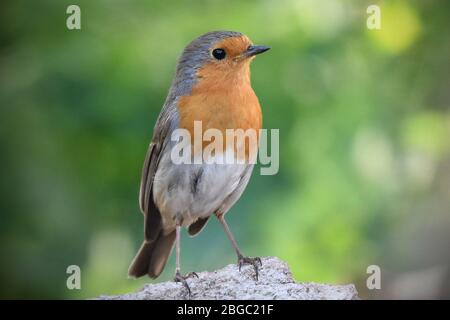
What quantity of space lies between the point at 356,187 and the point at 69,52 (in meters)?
1.75

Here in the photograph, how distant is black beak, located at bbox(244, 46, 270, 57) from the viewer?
443 centimetres

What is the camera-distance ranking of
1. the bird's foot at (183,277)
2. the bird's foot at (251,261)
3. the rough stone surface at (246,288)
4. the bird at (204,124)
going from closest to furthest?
the rough stone surface at (246,288), the bird's foot at (183,277), the bird's foot at (251,261), the bird at (204,124)

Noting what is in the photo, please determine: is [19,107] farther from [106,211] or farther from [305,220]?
[305,220]

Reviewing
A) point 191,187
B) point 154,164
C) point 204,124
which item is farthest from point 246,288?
point 154,164

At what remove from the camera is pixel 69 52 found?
16.4ft

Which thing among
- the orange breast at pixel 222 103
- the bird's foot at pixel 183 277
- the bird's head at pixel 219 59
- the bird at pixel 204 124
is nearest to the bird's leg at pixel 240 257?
the bird at pixel 204 124

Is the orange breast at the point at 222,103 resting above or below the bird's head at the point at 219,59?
below

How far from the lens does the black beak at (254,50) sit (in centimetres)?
443

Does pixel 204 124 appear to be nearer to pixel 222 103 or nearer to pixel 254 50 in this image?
pixel 222 103

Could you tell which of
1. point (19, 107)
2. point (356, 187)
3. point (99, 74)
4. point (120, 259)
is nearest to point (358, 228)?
point (356, 187)

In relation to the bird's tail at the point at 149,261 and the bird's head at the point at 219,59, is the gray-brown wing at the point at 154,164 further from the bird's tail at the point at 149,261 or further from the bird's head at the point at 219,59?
the bird's head at the point at 219,59

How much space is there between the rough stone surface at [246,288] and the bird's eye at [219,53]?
1057 millimetres

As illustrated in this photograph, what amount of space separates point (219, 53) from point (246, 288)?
1.20 metres

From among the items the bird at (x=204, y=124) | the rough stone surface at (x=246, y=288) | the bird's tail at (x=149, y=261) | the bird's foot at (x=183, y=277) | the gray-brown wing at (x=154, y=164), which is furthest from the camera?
the bird's tail at (x=149, y=261)
